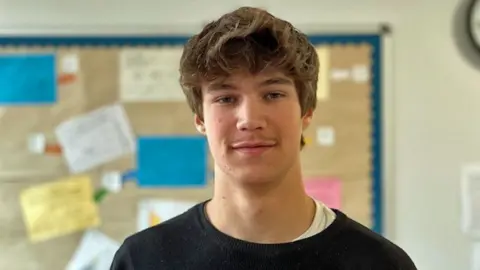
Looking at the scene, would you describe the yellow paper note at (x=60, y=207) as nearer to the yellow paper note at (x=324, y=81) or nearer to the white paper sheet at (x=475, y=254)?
the yellow paper note at (x=324, y=81)

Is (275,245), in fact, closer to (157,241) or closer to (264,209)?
(264,209)

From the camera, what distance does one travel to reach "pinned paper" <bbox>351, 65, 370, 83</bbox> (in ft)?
6.04

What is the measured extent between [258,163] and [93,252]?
108 centimetres

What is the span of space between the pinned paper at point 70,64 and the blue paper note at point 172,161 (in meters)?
0.30

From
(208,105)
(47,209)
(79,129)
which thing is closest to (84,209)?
A: (47,209)

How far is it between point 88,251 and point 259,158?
43.0 inches

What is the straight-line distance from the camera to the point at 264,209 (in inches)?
40.1

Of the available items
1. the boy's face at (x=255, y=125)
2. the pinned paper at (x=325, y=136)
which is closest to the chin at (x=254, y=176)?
the boy's face at (x=255, y=125)

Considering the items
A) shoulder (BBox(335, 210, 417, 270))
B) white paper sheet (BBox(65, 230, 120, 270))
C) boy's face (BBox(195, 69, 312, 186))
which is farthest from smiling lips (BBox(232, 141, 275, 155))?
white paper sheet (BBox(65, 230, 120, 270))

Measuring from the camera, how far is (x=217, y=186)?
1.06 metres

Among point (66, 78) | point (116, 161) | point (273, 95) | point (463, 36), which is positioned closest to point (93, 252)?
point (116, 161)

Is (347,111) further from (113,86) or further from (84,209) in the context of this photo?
(84,209)

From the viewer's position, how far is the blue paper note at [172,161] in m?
1.87

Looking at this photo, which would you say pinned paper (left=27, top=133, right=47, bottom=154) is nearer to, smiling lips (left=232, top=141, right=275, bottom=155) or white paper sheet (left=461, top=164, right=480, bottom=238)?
smiling lips (left=232, top=141, right=275, bottom=155)
